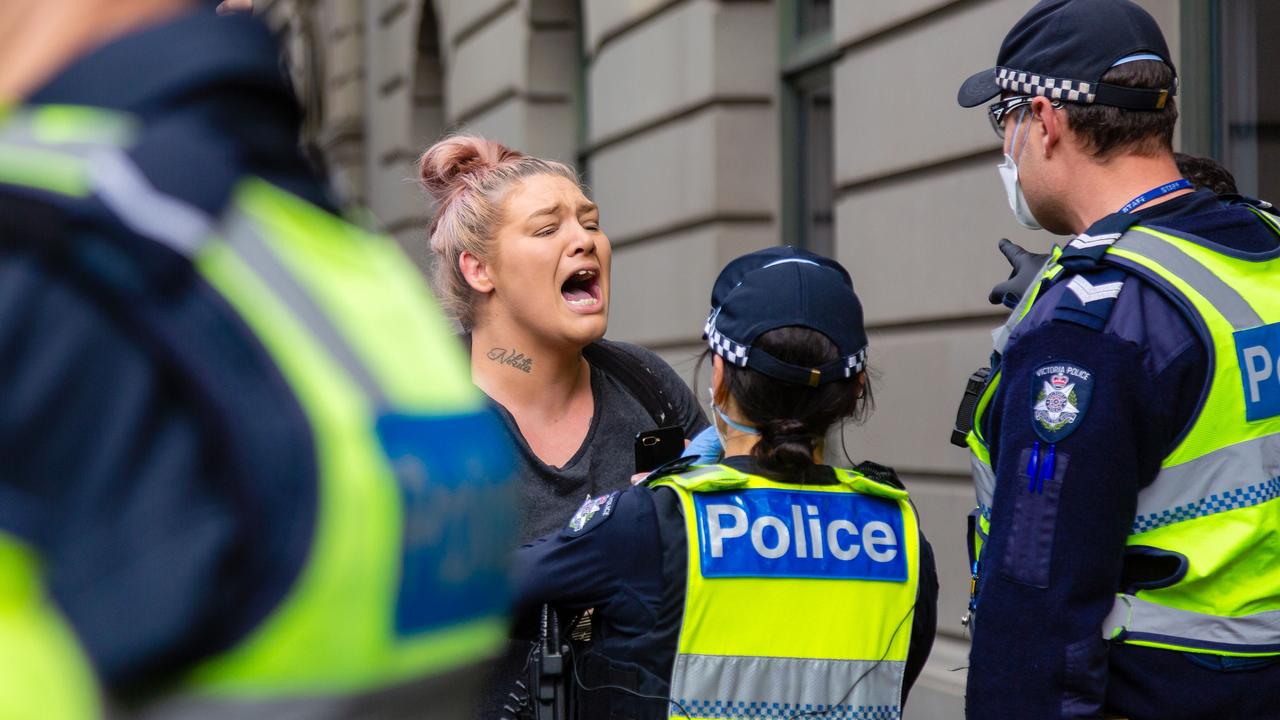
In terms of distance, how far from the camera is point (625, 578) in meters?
2.61

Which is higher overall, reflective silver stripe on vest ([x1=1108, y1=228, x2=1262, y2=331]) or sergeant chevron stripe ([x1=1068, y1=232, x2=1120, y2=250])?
sergeant chevron stripe ([x1=1068, y1=232, x2=1120, y2=250])

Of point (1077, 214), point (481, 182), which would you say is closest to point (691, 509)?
point (1077, 214)

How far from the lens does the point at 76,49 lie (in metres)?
0.97

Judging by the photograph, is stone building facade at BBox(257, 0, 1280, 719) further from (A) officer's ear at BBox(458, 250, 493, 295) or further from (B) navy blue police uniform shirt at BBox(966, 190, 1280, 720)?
(B) navy blue police uniform shirt at BBox(966, 190, 1280, 720)

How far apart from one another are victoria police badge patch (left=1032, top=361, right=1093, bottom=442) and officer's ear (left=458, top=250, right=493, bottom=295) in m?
1.58

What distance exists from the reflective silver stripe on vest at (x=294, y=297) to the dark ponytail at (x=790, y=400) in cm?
185

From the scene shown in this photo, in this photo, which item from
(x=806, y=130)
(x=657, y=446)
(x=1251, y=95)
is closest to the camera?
(x=657, y=446)

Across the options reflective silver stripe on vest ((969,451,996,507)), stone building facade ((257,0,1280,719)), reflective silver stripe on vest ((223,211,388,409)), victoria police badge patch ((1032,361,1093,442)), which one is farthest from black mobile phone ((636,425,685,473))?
reflective silver stripe on vest ((223,211,388,409))

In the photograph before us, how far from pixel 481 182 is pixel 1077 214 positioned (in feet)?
5.04

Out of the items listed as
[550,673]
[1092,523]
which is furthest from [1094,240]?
[550,673]

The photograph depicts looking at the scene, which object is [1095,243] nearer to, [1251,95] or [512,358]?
[512,358]

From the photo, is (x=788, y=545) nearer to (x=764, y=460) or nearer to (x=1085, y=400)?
(x=764, y=460)

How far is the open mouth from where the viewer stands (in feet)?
12.0

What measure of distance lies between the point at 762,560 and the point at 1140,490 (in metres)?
0.69
